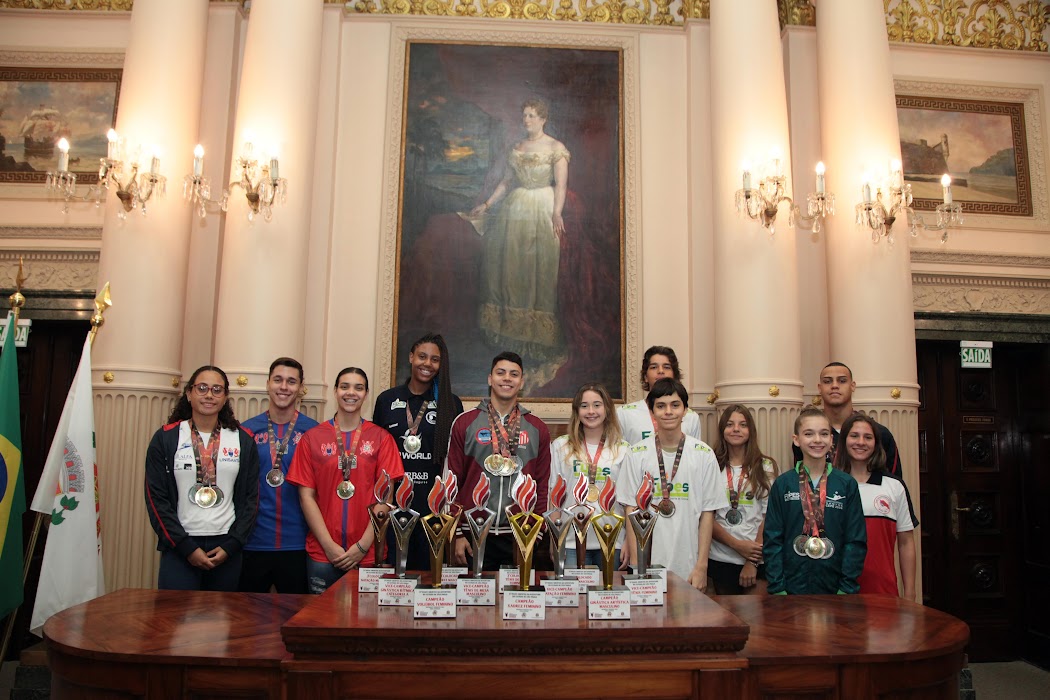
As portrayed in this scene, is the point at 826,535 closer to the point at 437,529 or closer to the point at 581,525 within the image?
the point at 581,525

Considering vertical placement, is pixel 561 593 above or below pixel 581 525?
below

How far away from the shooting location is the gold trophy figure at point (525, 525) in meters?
2.70

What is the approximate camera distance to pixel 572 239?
6684 millimetres

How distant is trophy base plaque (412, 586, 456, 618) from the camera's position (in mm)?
2539

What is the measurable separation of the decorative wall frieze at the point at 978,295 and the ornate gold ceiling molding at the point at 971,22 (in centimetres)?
226

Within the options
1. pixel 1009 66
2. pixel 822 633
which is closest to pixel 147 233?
pixel 822 633

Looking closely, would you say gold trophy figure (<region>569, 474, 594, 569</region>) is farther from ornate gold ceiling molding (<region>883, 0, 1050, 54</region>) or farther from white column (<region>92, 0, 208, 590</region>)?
ornate gold ceiling molding (<region>883, 0, 1050, 54</region>)

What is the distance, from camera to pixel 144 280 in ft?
18.9

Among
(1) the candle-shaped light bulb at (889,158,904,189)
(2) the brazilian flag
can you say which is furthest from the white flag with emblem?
(1) the candle-shaped light bulb at (889,158,904,189)

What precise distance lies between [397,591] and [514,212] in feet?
14.5

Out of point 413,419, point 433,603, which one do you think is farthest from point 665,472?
point 433,603

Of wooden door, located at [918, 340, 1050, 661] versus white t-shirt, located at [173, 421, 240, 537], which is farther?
wooden door, located at [918, 340, 1050, 661]

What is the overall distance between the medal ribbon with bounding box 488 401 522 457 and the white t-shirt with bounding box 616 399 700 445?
0.64 meters

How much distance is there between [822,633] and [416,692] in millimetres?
1517
